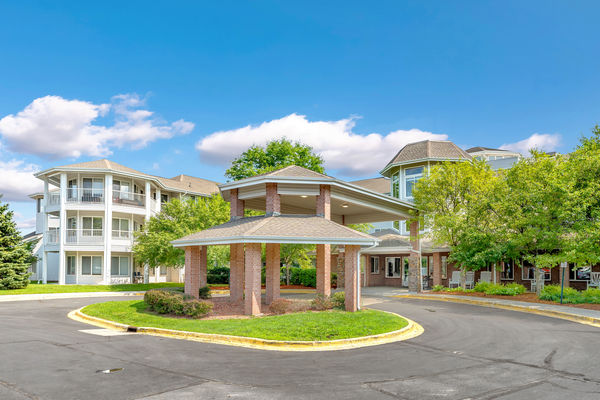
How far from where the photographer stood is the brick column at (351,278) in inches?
708

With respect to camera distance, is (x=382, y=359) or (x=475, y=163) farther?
(x=475, y=163)

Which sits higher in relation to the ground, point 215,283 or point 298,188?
point 298,188

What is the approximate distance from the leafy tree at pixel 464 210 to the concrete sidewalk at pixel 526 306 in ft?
7.06

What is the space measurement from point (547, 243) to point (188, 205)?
25.2 m

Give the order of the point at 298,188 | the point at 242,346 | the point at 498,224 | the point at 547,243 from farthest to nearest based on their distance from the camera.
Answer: the point at 498,224
the point at 547,243
the point at 298,188
the point at 242,346

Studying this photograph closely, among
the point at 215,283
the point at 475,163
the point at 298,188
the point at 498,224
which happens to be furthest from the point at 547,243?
the point at 215,283

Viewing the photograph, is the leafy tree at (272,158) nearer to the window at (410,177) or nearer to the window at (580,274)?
the window at (410,177)

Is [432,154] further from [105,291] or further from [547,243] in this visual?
[105,291]

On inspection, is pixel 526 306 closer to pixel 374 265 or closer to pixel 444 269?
pixel 444 269

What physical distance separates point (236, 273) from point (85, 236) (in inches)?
805

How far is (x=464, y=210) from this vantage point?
28.6m

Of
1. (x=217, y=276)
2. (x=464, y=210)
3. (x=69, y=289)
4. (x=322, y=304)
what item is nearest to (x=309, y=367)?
(x=322, y=304)

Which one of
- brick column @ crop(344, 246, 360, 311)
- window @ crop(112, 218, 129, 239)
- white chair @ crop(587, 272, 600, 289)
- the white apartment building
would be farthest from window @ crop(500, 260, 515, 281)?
window @ crop(112, 218, 129, 239)

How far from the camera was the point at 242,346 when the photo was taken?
1256 cm
